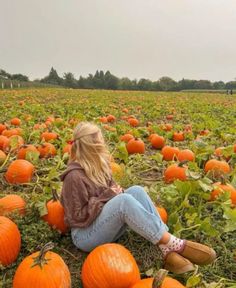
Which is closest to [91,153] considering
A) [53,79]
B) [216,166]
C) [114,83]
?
[216,166]

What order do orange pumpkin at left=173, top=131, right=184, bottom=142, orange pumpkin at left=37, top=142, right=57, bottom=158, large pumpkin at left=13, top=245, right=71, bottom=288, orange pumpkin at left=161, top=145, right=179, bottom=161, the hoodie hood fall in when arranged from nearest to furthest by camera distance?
1. large pumpkin at left=13, top=245, right=71, bottom=288
2. the hoodie hood
3. orange pumpkin at left=37, top=142, right=57, bottom=158
4. orange pumpkin at left=161, top=145, right=179, bottom=161
5. orange pumpkin at left=173, top=131, right=184, bottom=142

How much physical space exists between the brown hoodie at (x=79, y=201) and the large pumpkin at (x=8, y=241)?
426 mm

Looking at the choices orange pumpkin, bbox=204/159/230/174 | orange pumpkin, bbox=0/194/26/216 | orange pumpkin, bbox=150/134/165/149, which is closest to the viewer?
orange pumpkin, bbox=0/194/26/216

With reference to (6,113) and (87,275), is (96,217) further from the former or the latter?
(6,113)

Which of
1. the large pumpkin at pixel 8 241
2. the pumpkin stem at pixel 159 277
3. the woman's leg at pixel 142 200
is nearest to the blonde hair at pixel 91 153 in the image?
the woman's leg at pixel 142 200

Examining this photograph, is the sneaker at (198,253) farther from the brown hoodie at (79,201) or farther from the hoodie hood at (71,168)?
the hoodie hood at (71,168)

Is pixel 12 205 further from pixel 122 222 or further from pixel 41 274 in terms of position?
pixel 41 274

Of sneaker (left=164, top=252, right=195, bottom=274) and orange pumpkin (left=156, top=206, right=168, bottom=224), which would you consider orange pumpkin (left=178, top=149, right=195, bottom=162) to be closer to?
orange pumpkin (left=156, top=206, right=168, bottom=224)

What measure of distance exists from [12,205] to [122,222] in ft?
3.42

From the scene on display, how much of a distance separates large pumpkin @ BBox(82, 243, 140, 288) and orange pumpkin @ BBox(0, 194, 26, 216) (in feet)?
3.55

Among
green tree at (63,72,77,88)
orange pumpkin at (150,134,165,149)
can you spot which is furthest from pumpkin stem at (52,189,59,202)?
green tree at (63,72,77,88)

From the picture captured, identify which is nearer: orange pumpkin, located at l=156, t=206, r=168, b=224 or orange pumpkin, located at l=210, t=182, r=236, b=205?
orange pumpkin, located at l=156, t=206, r=168, b=224

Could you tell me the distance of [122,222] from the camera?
136 inches

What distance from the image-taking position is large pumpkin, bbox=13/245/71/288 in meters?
2.81
